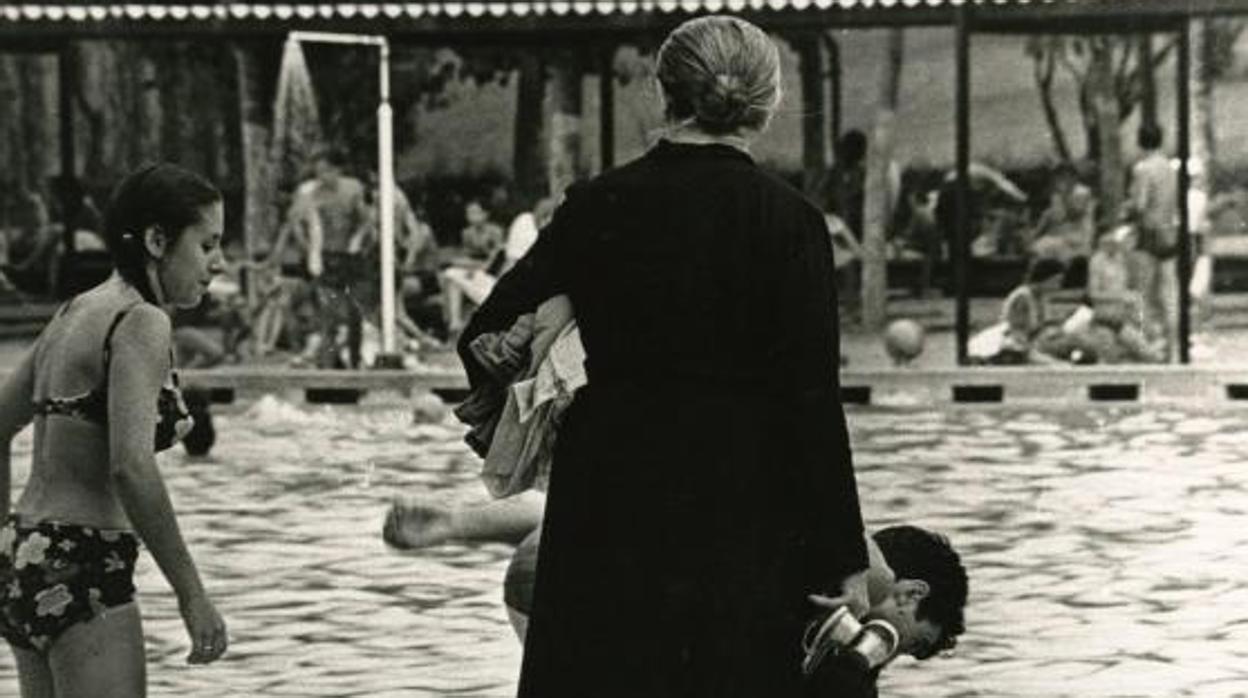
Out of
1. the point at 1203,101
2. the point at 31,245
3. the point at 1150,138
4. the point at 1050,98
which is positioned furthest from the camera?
the point at 31,245

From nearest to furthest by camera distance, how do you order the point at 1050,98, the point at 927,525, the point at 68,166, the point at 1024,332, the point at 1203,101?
1. the point at 927,525
2. the point at 1024,332
3. the point at 1050,98
4. the point at 68,166
5. the point at 1203,101

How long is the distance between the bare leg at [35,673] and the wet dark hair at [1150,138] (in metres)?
18.7

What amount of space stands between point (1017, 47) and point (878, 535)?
17.6m

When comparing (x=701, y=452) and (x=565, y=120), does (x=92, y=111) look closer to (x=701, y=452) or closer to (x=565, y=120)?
(x=565, y=120)

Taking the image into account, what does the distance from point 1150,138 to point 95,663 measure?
61.8 feet

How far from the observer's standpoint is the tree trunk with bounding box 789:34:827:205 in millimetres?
24094

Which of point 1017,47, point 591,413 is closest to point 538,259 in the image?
point 591,413

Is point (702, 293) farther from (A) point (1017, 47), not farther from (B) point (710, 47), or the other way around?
(A) point (1017, 47)

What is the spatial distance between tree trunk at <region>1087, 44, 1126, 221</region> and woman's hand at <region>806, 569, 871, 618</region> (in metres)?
19.0

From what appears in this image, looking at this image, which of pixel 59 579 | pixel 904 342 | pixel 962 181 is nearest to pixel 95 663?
pixel 59 579

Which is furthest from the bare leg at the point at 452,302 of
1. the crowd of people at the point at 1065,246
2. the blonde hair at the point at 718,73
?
the blonde hair at the point at 718,73

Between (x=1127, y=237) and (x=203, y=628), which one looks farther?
(x=1127, y=237)

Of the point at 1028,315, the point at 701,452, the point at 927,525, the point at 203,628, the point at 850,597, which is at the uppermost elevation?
the point at 701,452

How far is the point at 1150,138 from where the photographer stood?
23.1 m
